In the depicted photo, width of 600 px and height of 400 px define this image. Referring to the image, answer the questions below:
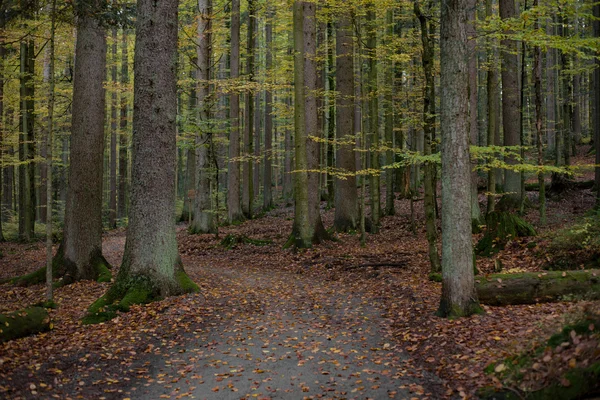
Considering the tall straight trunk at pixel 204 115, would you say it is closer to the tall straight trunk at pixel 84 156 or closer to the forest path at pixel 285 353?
the tall straight trunk at pixel 84 156

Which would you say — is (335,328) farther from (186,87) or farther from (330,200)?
(330,200)

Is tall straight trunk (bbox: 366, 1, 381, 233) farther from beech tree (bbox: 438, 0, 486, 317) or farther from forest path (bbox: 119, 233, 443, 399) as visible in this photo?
beech tree (bbox: 438, 0, 486, 317)

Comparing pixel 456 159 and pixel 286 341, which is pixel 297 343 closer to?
pixel 286 341

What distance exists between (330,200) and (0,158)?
16910mm

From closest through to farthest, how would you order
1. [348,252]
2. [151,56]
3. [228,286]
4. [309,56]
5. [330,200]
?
1. [151,56]
2. [228,286]
3. [348,252]
4. [309,56]
5. [330,200]

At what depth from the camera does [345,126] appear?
55.5 feet

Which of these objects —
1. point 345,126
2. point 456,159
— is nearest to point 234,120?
point 345,126

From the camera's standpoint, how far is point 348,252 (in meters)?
14.2

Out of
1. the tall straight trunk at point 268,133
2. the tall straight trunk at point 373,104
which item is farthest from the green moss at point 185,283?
the tall straight trunk at point 268,133

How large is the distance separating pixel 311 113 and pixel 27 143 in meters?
12.4

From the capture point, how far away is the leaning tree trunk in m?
8.95

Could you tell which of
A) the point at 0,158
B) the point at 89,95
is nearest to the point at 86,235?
the point at 89,95

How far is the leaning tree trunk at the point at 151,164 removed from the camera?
29.3ft

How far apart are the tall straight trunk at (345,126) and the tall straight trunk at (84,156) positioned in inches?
321
